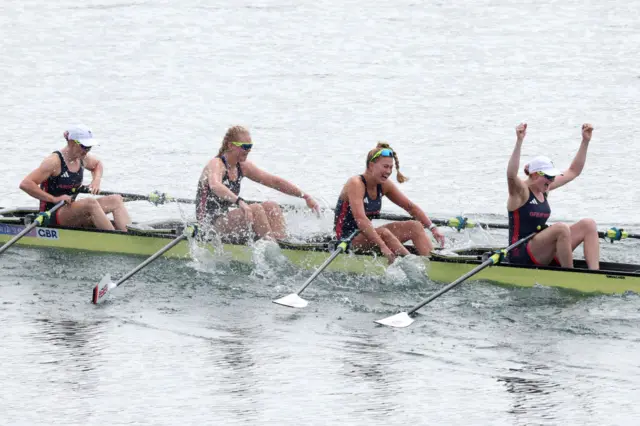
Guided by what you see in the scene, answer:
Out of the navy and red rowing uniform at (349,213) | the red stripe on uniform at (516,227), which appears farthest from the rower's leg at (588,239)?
the navy and red rowing uniform at (349,213)

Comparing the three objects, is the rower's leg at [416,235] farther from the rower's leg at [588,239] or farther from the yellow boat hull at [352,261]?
the rower's leg at [588,239]

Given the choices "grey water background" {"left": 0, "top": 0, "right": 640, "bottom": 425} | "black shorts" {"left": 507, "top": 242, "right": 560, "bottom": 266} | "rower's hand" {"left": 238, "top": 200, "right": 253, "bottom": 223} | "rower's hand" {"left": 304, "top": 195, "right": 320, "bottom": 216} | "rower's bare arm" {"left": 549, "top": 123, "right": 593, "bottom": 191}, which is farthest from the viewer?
"rower's hand" {"left": 304, "top": 195, "right": 320, "bottom": 216}

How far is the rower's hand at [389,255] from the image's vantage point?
1420 cm

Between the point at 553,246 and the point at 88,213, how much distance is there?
19.6 feet

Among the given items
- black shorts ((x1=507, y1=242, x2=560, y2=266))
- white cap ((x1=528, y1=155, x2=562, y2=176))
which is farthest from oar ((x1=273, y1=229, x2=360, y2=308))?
white cap ((x1=528, y1=155, x2=562, y2=176))

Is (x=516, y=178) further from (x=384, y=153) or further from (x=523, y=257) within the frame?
(x=384, y=153)

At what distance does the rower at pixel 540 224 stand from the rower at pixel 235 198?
2.58 meters

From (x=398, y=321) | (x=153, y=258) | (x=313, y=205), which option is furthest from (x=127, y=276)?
(x=398, y=321)

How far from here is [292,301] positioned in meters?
13.7

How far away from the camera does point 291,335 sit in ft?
42.0

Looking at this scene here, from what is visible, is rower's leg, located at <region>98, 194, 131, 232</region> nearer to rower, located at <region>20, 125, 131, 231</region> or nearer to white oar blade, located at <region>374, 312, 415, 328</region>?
rower, located at <region>20, 125, 131, 231</region>

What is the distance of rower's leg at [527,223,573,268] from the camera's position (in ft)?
44.4

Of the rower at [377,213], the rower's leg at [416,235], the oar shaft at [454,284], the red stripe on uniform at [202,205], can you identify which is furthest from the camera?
the red stripe on uniform at [202,205]

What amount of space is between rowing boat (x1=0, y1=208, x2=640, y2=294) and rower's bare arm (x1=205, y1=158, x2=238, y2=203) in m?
0.63
